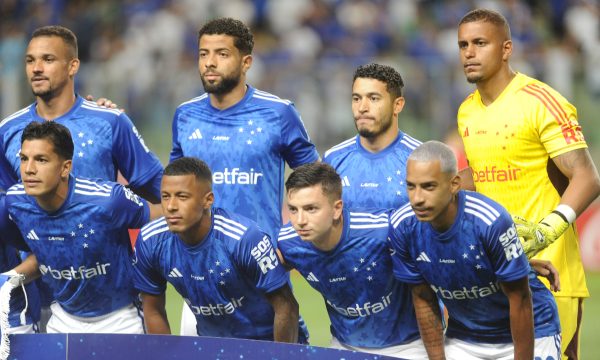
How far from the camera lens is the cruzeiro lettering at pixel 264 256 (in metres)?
6.66

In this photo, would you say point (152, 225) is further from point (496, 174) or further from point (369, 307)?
point (496, 174)

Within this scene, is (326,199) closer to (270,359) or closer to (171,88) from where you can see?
(270,359)

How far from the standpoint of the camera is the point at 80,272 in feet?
23.7

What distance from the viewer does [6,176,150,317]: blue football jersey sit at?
23.3ft

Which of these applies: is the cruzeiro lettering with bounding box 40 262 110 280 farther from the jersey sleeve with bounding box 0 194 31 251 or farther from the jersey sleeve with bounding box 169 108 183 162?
the jersey sleeve with bounding box 169 108 183 162

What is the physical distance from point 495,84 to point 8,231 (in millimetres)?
3083

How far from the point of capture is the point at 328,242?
6664 millimetres

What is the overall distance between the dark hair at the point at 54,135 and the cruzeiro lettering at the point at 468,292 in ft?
7.54

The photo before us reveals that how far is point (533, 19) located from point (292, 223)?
1155 cm

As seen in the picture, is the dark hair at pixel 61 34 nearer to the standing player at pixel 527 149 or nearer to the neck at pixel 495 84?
the standing player at pixel 527 149

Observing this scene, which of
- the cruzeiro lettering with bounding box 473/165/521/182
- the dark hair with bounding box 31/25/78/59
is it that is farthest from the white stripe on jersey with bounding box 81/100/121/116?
the cruzeiro lettering with bounding box 473/165/521/182

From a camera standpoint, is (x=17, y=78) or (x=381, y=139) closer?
(x=381, y=139)

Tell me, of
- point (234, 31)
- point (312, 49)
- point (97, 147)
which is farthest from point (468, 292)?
point (312, 49)

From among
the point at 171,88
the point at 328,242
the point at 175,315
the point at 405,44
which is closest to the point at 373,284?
the point at 328,242
